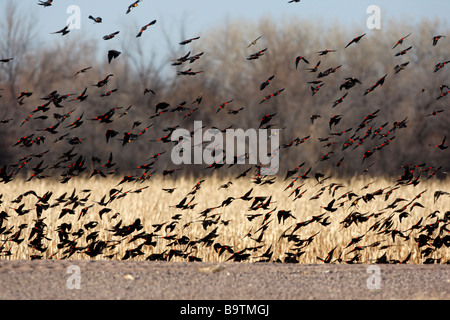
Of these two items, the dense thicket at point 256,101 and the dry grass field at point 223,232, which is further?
the dense thicket at point 256,101

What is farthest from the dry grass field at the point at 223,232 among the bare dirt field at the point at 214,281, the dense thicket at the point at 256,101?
the dense thicket at the point at 256,101

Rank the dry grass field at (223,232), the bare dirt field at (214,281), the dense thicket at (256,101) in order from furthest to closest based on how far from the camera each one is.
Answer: the dense thicket at (256,101) → the dry grass field at (223,232) → the bare dirt field at (214,281)

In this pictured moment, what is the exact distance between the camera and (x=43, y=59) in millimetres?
24750

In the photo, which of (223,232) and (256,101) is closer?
(223,232)

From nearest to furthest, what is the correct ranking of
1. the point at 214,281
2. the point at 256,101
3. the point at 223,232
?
the point at 214,281 → the point at 223,232 → the point at 256,101

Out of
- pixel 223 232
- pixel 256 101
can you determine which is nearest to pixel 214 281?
pixel 223 232

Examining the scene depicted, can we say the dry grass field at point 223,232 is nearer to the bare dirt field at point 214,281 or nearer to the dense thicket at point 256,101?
the bare dirt field at point 214,281

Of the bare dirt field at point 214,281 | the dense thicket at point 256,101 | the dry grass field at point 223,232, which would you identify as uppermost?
the dense thicket at point 256,101

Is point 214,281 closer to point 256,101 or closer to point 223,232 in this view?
point 223,232

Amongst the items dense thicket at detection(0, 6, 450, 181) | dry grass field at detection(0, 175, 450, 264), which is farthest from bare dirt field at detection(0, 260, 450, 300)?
dense thicket at detection(0, 6, 450, 181)

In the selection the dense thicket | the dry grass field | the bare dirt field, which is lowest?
the bare dirt field

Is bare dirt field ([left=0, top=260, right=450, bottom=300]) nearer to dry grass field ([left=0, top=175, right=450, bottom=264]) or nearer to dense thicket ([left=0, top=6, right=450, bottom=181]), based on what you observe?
dry grass field ([left=0, top=175, right=450, bottom=264])

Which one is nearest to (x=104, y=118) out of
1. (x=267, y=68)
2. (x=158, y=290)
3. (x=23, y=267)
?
(x=23, y=267)
